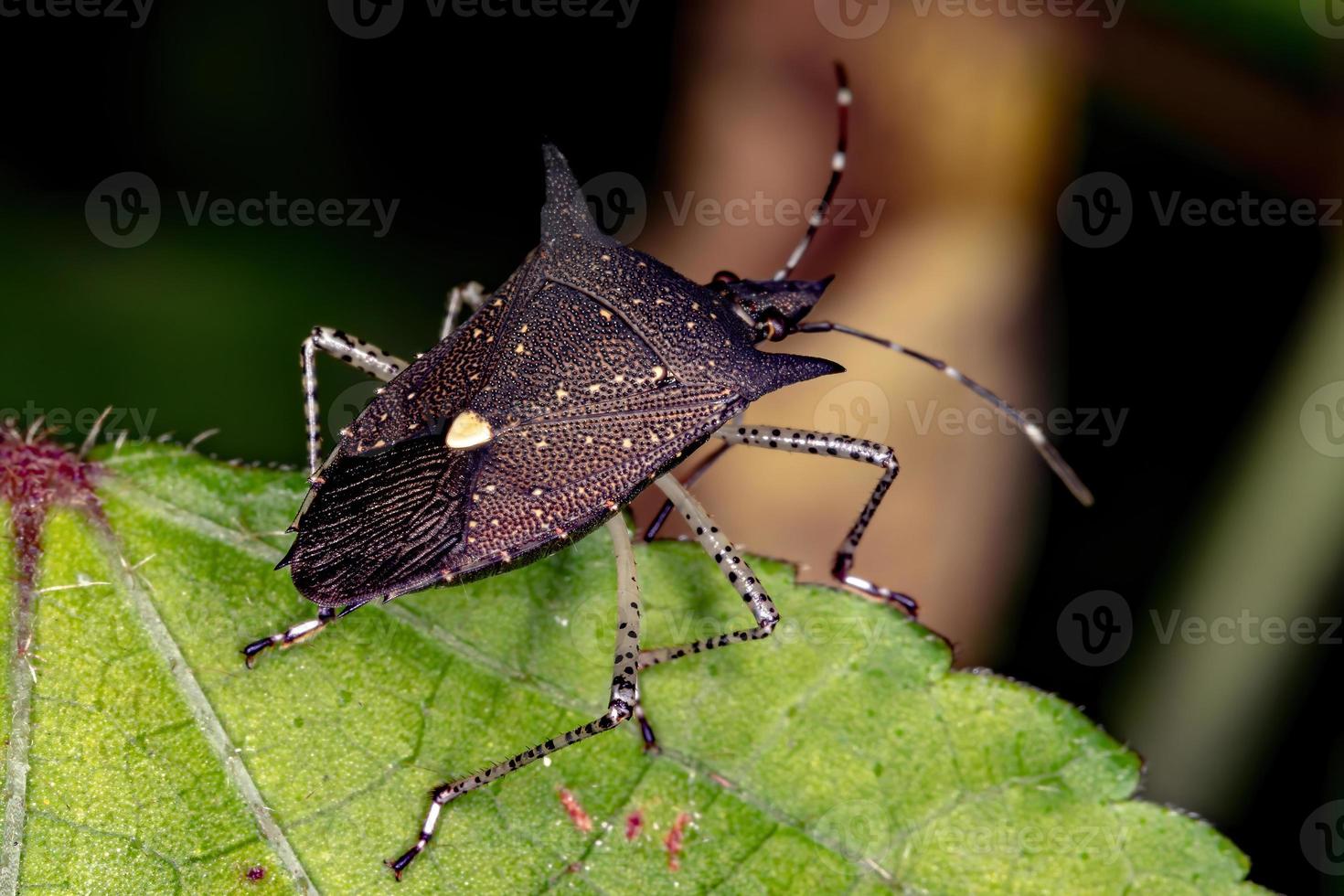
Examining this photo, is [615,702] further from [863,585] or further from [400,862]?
[863,585]

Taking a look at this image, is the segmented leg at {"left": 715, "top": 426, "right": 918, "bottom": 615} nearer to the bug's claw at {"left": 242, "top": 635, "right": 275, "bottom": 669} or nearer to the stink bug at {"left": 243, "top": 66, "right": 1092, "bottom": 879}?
the stink bug at {"left": 243, "top": 66, "right": 1092, "bottom": 879}

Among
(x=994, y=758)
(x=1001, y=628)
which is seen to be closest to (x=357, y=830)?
(x=994, y=758)

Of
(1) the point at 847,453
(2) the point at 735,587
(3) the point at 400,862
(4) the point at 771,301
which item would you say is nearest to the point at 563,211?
(4) the point at 771,301

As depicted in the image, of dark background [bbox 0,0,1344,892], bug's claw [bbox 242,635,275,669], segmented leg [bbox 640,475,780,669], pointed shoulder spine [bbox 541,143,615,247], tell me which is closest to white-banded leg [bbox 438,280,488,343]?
pointed shoulder spine [bbox 541,143,615,247]

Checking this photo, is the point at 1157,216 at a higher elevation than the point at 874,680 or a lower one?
higher

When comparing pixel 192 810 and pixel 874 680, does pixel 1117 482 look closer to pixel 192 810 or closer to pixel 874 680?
pixel 874 680

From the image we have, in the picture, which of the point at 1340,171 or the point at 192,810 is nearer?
the point at 192,810

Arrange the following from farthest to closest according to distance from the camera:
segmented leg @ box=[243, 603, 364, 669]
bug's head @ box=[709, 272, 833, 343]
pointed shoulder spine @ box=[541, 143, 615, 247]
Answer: bug's head @ box=[709, 272, 833, 343] → pointed shoulder spine @ box=[541, 143, 615, 247] → segmented leg @ box=[243, 603, 364, 669]
